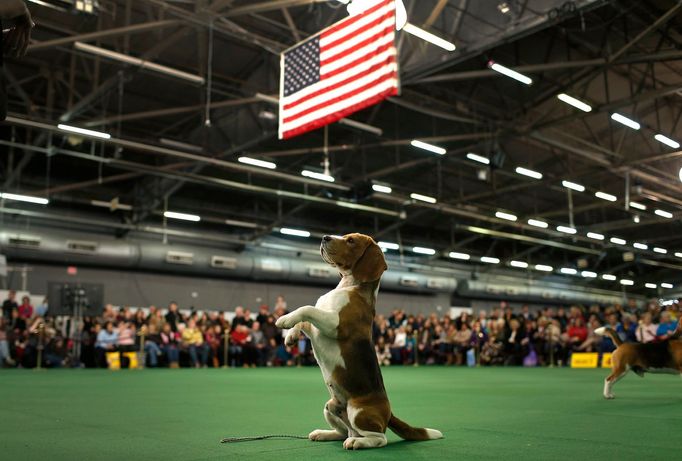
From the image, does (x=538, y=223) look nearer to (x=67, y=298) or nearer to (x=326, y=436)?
(x=67, y=298)

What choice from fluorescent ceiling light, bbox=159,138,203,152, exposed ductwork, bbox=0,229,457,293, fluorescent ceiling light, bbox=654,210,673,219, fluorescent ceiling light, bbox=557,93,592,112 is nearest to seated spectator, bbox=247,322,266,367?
exposed ductwork, bbox=0,229,457,293

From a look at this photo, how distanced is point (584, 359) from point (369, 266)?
56.2 feet

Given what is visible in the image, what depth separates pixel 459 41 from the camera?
474 inches

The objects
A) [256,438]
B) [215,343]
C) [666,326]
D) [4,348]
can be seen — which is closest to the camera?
[256,438]

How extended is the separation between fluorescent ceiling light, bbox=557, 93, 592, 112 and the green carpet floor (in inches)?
321

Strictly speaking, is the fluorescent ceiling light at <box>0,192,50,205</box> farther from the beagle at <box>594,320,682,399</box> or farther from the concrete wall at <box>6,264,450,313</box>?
the beagle at <box>594,320,682,399</box>

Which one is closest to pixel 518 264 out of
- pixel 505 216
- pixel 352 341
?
pixel 505 216

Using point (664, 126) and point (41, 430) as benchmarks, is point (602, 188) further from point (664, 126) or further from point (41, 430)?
point (41, 430)

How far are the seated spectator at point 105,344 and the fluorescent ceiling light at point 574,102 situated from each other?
42.7 ft

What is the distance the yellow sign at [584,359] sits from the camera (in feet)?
60.0

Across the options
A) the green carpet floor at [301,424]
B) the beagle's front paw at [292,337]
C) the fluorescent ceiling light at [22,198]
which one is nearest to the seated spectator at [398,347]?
the fluorescent ceiling light at [22,198]

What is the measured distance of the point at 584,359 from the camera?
18594 mm

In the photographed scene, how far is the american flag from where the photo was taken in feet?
25.5

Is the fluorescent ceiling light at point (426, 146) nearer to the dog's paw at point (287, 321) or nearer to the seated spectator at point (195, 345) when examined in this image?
the seated spectator at point (195, 345)
